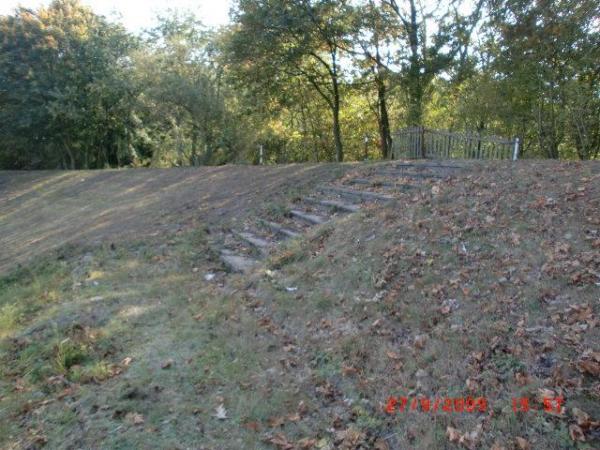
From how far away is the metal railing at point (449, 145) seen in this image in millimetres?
9531

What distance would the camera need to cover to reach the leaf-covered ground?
3.20 m

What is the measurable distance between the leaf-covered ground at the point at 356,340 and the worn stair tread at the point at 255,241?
24.8 inches

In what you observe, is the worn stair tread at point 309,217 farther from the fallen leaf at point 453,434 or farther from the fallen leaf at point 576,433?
the fallen leaf at point 576,433

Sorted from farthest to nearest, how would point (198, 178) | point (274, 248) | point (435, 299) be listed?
point (198, 178), point (274, 248), point (435, 299)

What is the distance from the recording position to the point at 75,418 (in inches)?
145

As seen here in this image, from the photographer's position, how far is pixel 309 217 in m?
8.13

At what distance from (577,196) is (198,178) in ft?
34.7

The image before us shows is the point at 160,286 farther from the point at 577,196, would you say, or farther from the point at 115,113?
the point at 115,113

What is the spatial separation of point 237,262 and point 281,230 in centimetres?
A: 119

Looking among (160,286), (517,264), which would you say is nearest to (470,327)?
(517,264)

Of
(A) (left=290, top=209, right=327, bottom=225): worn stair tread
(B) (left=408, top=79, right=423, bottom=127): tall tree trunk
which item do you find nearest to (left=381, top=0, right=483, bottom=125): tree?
(B) (left=408, top=79, right=423, bottom=127): tall tree trunk

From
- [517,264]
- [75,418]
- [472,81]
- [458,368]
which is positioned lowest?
[75,418]

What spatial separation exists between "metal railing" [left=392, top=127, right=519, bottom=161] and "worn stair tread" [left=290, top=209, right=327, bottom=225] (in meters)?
4.36

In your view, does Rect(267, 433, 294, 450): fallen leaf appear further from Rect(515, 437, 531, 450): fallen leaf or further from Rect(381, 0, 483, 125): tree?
Rect(381, 0, 483, 125): tree
